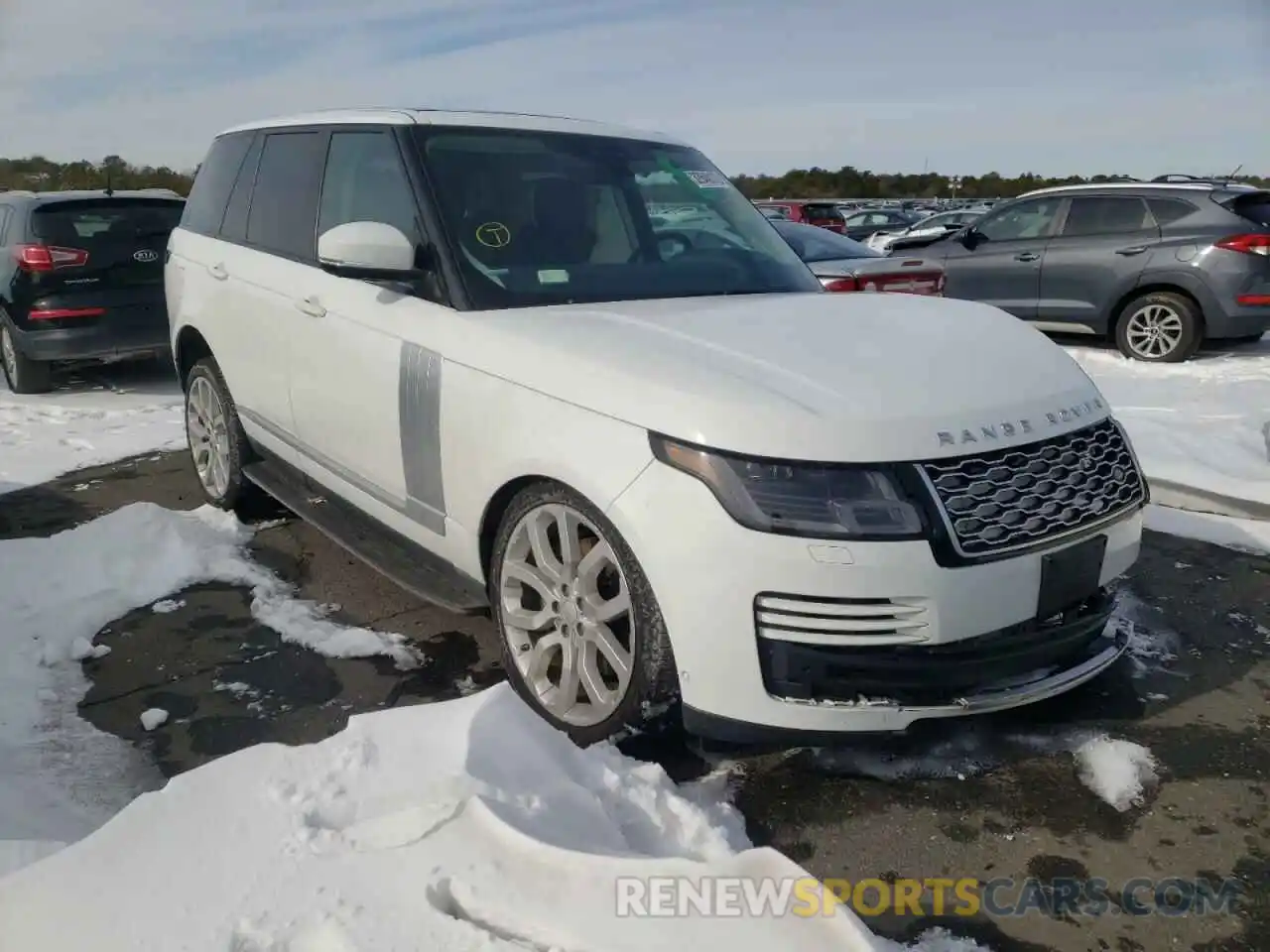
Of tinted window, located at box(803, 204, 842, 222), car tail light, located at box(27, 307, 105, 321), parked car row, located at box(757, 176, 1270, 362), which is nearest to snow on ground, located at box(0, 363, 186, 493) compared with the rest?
car tail light, located at box(27, 307, 105, 321)

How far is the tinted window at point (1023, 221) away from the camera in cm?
1046

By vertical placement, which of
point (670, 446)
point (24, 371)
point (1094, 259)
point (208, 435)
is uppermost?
point (1094, 259)

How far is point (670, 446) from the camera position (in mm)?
2479

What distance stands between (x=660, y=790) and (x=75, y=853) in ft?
4.18

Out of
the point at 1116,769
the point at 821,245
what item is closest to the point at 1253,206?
the point at 821,245

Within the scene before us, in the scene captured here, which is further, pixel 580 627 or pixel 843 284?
pixel 843 284

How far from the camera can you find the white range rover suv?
7.88 ft

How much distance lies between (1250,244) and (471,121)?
8.08 m

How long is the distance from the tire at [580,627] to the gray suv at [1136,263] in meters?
8.41

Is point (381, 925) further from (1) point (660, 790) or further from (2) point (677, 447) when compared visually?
(2) point (677, 447)

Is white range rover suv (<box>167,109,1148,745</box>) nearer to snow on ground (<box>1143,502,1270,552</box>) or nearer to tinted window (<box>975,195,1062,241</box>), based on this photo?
snow on ground (<box>1143,502,1270,552</box>)

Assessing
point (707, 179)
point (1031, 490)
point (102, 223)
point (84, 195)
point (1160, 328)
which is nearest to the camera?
point (1031, 490)

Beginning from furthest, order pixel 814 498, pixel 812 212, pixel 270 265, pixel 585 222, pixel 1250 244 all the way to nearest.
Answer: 1. pixel 812 212
2. pixel 1250 244
3. pixel 270 265
4. pixel 585 222
5. pixel 814 498

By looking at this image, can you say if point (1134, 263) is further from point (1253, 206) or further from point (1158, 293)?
point (1253, 206)
